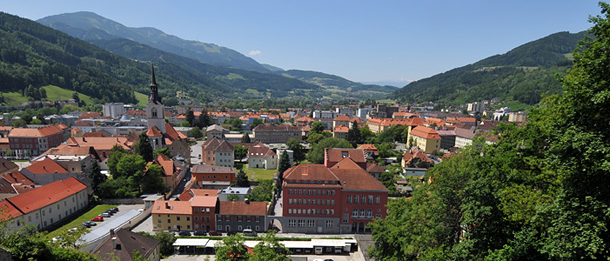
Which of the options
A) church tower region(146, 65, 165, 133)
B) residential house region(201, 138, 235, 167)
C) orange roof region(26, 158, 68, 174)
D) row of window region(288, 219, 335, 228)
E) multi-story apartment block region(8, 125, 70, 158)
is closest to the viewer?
row of window region(288, 219, 335, 228)

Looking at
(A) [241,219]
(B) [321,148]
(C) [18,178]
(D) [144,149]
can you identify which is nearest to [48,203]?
(C) [18,178]

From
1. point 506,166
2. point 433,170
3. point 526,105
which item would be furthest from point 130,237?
point 526,105

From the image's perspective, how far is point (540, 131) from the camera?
14633mm

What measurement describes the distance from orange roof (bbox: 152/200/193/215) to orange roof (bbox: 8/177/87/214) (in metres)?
12.9

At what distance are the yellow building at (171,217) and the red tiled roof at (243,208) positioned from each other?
4424mm

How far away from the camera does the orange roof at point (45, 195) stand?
34.4 meters

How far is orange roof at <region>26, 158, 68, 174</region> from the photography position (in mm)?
47594

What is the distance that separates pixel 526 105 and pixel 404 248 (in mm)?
195066

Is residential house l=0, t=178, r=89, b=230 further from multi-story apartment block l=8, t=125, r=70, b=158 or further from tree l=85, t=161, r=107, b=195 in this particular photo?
multi-story apartment block l=8, t=125, r=70, b=158

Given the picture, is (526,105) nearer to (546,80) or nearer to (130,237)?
(546,80)

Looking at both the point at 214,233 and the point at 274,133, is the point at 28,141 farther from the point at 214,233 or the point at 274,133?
the point at 214,233

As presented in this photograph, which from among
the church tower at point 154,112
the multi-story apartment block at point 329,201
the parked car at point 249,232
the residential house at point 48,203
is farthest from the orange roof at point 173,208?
the church tower at point 154,112

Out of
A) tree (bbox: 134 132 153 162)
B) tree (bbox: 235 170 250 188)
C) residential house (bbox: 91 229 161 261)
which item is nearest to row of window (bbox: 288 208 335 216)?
tree (bbox: 235 170 250 188)

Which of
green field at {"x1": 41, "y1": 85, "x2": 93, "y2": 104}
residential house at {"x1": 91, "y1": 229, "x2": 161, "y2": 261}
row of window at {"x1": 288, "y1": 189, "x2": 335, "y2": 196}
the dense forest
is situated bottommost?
residential house at {"x1": 91, "y1": 229, "x2": 161, "y2": 261}
